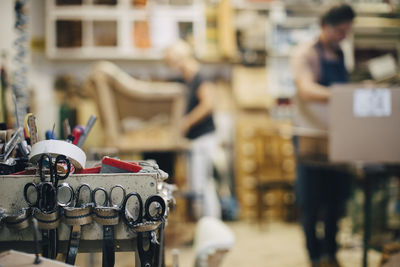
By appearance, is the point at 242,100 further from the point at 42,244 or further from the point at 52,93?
the point at 42,244

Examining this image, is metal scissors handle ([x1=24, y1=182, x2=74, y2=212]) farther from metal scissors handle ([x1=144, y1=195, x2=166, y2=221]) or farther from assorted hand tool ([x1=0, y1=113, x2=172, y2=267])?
metal scissors handle ([x1=144, y1=195, x2=166, y2=221])

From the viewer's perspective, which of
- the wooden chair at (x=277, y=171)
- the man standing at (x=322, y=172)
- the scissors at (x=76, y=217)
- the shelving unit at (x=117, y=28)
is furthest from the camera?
the shelving unit at (x=117, y=28)

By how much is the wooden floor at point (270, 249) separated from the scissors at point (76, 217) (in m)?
1.59

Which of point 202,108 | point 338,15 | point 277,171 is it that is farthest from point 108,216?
point 277,171

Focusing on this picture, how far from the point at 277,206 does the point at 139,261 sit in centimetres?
337

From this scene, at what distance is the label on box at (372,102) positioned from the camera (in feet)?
5.44

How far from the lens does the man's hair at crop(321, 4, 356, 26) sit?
204cm

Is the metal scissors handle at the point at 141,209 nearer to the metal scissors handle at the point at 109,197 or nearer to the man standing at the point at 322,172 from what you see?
the metal scissors handle at the point at 109,197

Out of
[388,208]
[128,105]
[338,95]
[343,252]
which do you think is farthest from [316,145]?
[128,105]

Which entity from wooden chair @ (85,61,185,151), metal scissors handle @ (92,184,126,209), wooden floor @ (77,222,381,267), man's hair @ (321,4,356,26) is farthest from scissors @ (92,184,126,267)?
wooden chair @ (85,61,185,151)

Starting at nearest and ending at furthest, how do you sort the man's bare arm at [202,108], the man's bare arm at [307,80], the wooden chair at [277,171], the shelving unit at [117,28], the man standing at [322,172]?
the man's bare arm at [307,80], the man standing at [322,172], the man's bare arm at [202,108], the wooden chair at [277,171], the shelving unit at [117,28]

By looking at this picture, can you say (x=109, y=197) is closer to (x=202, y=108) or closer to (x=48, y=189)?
(x=48, y=189)

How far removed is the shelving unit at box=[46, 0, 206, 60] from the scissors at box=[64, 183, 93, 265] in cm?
365

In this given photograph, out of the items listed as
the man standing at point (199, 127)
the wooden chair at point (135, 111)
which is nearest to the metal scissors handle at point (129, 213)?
the wooden chair at point (135, 111)
